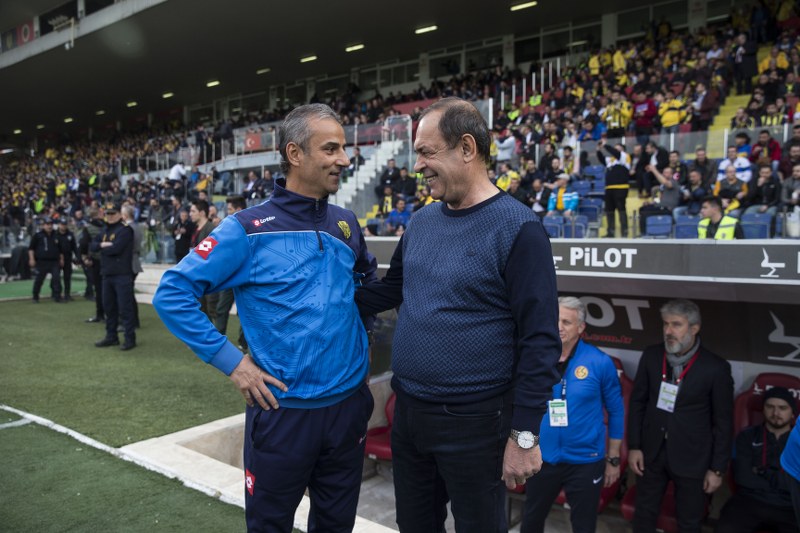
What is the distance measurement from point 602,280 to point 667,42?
17.3 metres

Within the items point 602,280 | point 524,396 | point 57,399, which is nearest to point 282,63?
point 57,399

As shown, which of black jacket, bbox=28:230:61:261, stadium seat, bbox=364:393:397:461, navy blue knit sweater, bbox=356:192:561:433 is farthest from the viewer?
black jacket, bbox=28:230:61:261

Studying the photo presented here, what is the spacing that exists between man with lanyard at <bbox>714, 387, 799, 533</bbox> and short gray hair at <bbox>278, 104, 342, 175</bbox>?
3727 millimetres

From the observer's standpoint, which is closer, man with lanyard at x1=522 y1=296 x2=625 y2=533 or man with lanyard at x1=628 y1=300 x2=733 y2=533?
man with lanyard at x1=522 y1=296 x2=625 y2=533

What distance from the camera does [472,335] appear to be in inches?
79.0

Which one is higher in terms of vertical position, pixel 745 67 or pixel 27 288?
pixel 745 67

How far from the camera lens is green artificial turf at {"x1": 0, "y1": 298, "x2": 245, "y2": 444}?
17.1 ft

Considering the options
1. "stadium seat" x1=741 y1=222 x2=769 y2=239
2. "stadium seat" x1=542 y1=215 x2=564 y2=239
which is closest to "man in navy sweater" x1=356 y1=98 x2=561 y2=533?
"stadium seat" x1=741 y1=222 x2=769 y2=239

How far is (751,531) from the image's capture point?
13.1 feet

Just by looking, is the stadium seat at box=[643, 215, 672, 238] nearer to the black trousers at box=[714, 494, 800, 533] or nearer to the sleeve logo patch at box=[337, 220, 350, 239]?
the black trousers at box=[714, 494, 800, 533]

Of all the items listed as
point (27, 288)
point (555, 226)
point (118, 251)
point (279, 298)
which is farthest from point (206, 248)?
point (27, 288)

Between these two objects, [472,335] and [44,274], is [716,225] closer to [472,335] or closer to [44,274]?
[472,335]

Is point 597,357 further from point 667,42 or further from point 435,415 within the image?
point 667,42

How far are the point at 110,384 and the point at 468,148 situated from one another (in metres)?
5.71
